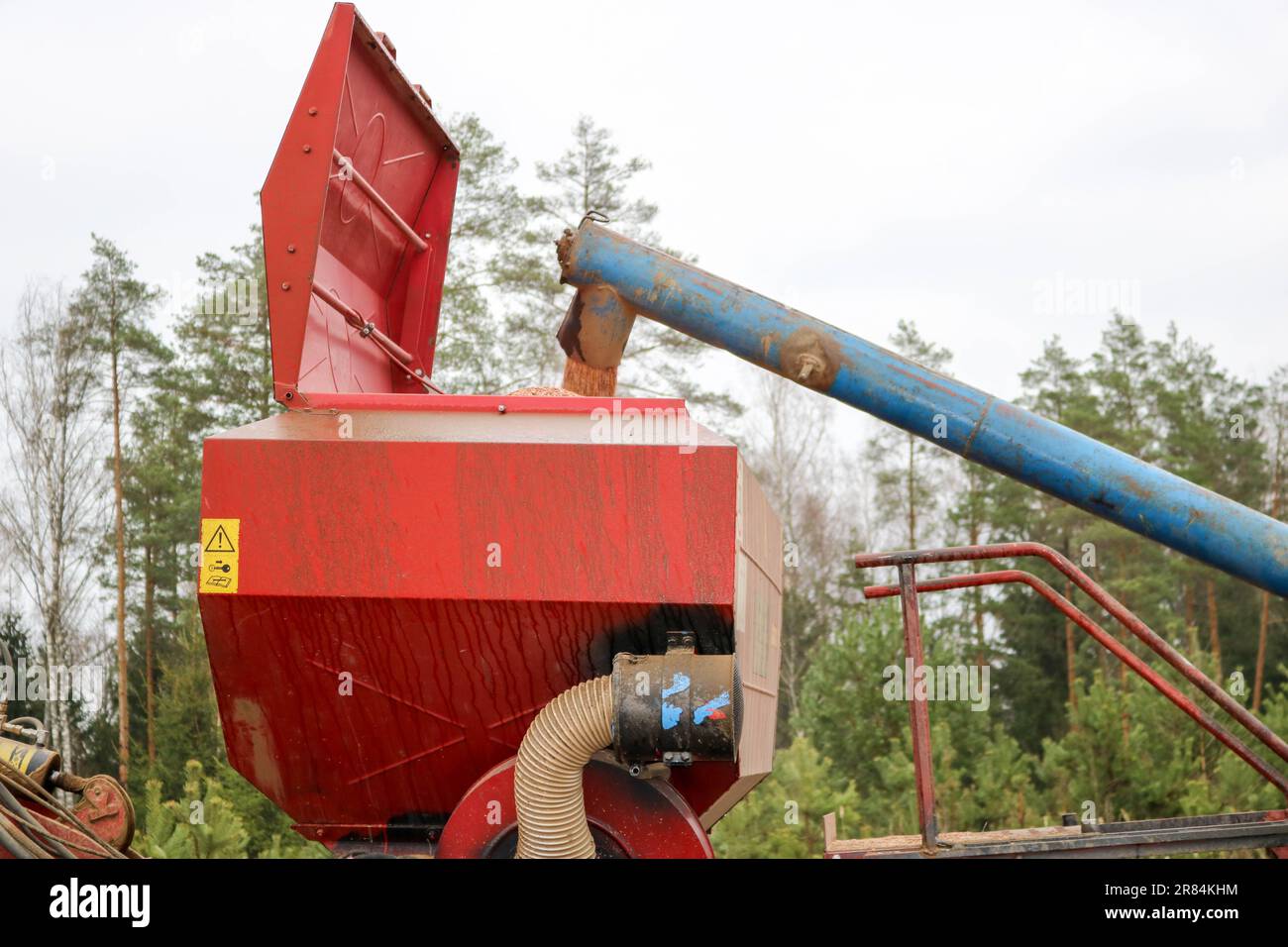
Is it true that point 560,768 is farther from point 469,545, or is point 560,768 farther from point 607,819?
point 469,545

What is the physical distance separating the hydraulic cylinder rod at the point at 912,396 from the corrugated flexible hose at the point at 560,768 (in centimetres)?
157

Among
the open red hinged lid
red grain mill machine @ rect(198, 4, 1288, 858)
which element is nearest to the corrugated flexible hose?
red grain mill machine @ rect(198, 4, 1288, 858)

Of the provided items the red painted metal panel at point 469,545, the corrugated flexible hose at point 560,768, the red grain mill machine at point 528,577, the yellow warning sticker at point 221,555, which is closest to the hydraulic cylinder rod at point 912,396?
the red grain mill machine at point 528,577

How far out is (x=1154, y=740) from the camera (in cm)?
1554

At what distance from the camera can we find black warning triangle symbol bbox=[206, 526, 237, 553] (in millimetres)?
4168

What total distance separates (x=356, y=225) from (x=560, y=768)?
2.45m

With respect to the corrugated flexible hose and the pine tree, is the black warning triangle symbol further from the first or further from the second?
the pine tree

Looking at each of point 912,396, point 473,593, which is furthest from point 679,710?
point 912,396

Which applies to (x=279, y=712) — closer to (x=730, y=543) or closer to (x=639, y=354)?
(x=730, y=543)

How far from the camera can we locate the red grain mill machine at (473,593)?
4094mm

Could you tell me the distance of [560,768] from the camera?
4133mm
